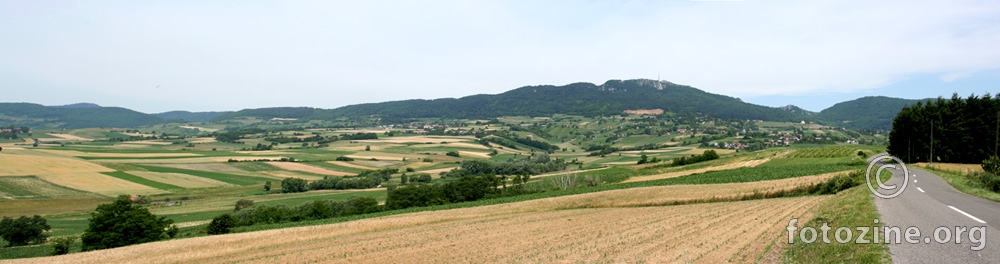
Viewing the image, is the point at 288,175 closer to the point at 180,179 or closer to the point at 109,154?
the point at 180,179

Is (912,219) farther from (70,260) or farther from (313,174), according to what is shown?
(313,174)

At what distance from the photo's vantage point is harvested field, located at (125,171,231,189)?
75.4 meters

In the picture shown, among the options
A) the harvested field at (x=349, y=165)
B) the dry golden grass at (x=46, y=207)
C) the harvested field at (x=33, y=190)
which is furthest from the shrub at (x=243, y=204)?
the harvested field at (x=349, y=165)

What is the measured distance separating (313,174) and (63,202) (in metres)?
37.4

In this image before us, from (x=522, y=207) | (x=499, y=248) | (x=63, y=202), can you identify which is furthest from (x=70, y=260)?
(x=63, y=202)

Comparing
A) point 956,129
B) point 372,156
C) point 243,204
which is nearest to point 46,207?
point 243,204

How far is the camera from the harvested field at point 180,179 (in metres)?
75.4

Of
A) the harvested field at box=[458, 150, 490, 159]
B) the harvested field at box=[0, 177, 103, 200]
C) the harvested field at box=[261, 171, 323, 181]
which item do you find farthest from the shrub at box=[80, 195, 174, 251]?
the harvested field at box=[458, 150, 490, 159]

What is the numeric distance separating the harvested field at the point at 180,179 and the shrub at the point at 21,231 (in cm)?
3263

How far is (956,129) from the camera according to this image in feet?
168

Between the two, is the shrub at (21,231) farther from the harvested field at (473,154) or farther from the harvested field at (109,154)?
the harvested field at (473,154)

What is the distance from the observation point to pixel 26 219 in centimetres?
4191
